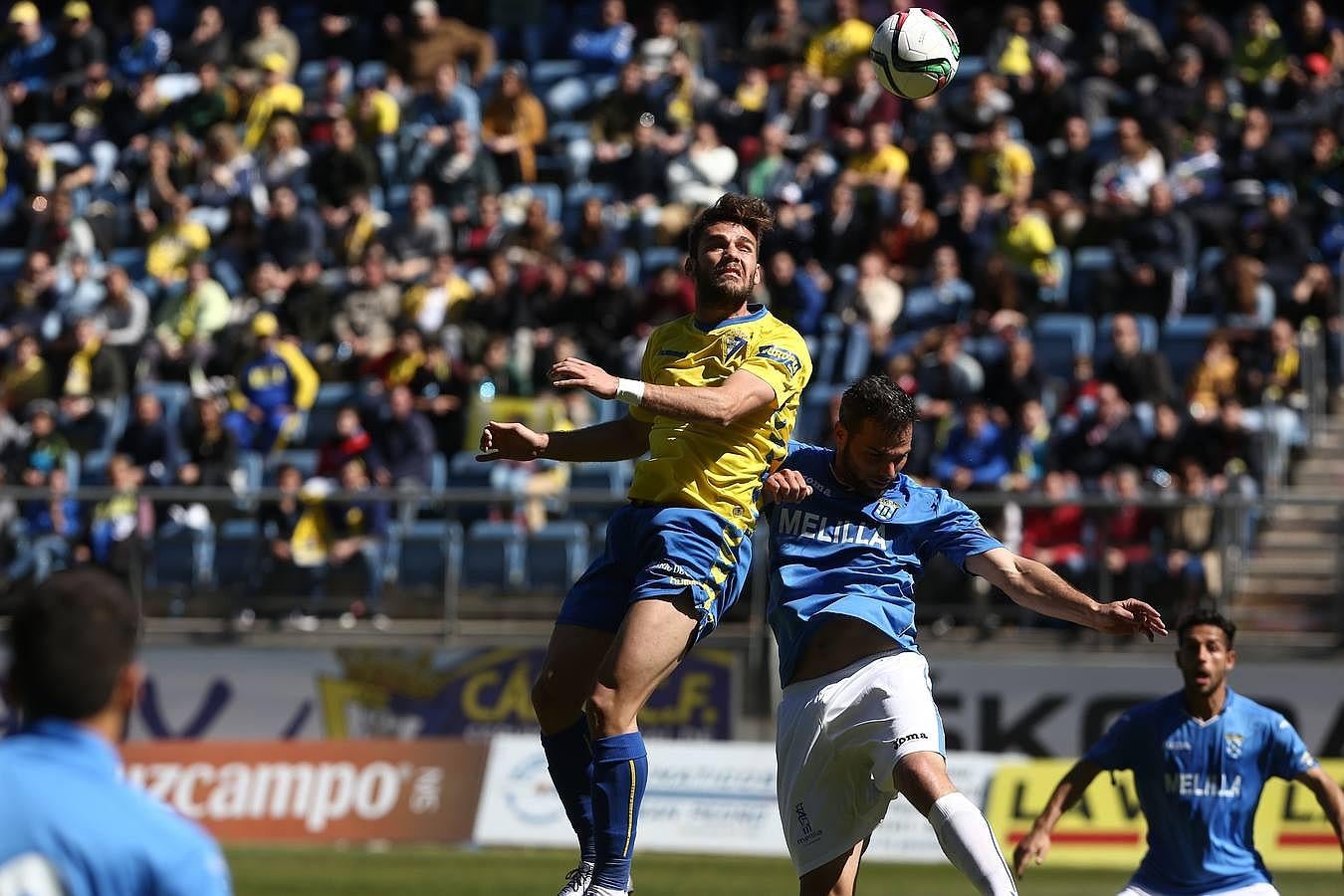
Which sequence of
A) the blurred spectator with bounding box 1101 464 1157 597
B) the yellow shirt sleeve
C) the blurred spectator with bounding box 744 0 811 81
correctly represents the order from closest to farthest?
1. the yellow shirt sleeve
2. the blurred spectator with bounding box 1101 464 1157 597
3. the blurred spectator with bounding box 744 0 811 81

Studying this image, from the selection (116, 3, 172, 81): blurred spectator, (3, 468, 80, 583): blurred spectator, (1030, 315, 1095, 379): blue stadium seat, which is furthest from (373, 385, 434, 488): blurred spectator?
(116, 3, 172, 81): blurred spectator

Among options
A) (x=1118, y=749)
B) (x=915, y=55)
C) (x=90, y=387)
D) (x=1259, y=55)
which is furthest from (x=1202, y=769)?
(x=90, y=387)

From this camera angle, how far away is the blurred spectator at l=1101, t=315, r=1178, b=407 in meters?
16.6

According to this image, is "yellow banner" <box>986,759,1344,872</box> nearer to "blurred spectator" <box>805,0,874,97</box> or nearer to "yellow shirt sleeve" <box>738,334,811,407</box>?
"yellow shirt sleeve" <box>738,334,811,407</box>

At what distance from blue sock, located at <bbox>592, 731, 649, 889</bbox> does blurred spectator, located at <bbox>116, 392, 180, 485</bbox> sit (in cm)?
1193

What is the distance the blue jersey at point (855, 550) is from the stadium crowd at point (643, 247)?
7.87 m

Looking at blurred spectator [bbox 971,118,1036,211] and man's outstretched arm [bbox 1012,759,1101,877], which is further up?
blurred spectator [bbox 971,118,1036,211]

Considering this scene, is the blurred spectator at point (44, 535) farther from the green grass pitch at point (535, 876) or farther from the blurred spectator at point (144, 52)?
the blurred spectator at point (144, 52)

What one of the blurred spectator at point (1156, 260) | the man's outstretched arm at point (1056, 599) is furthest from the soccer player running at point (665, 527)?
the blurred spectator at point (1156, 260)

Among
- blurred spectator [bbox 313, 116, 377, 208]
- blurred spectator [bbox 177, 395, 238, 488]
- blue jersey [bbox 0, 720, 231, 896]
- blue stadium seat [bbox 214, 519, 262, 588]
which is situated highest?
blurred spectator [bbox 313, 116, 377, 208]

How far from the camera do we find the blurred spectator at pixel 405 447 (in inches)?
699

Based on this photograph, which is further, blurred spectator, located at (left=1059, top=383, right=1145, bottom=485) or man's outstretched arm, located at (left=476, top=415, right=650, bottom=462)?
blurred spectator, located at (left=1059, top=383, right=1145, bottom=485)

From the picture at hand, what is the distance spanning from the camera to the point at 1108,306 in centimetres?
1802

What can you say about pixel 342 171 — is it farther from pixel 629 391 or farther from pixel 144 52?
pixel 629 391
